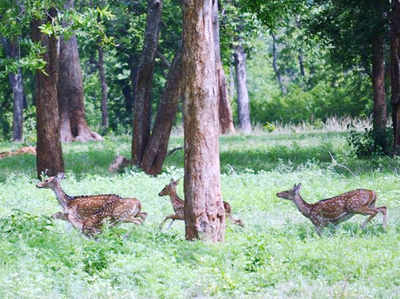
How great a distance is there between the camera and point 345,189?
17.8 metres

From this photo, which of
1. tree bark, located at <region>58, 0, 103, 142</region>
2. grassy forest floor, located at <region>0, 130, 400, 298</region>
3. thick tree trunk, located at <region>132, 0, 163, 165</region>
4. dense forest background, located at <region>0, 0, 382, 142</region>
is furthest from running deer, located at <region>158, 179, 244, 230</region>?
tree bark, located at <region>58, 0, 103, 142</region>

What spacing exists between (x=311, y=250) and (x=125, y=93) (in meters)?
41.4

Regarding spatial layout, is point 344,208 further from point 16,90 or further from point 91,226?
point 16,90

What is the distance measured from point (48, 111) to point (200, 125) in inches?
417

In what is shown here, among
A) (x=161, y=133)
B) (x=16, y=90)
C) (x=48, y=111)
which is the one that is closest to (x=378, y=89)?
(x=161, y=133)

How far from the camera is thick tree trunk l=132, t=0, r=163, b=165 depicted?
22.8 meters

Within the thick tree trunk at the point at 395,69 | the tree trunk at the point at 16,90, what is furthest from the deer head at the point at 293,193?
the tree trunk at the point at 16,90

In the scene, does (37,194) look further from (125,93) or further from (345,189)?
(125,93)

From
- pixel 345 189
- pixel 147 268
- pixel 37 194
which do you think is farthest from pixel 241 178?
pixel 147 268

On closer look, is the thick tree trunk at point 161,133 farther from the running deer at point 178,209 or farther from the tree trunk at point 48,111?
the running deer at point 178,209

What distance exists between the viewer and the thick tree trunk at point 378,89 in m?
24.9

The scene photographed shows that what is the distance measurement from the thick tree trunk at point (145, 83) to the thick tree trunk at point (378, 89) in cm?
659

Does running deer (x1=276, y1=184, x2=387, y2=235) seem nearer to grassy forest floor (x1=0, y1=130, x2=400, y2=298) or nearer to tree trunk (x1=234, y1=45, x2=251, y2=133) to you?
grassy forest floor (x1=0, y1=130, x2=400, y2=298)

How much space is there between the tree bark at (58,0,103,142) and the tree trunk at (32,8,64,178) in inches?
443
